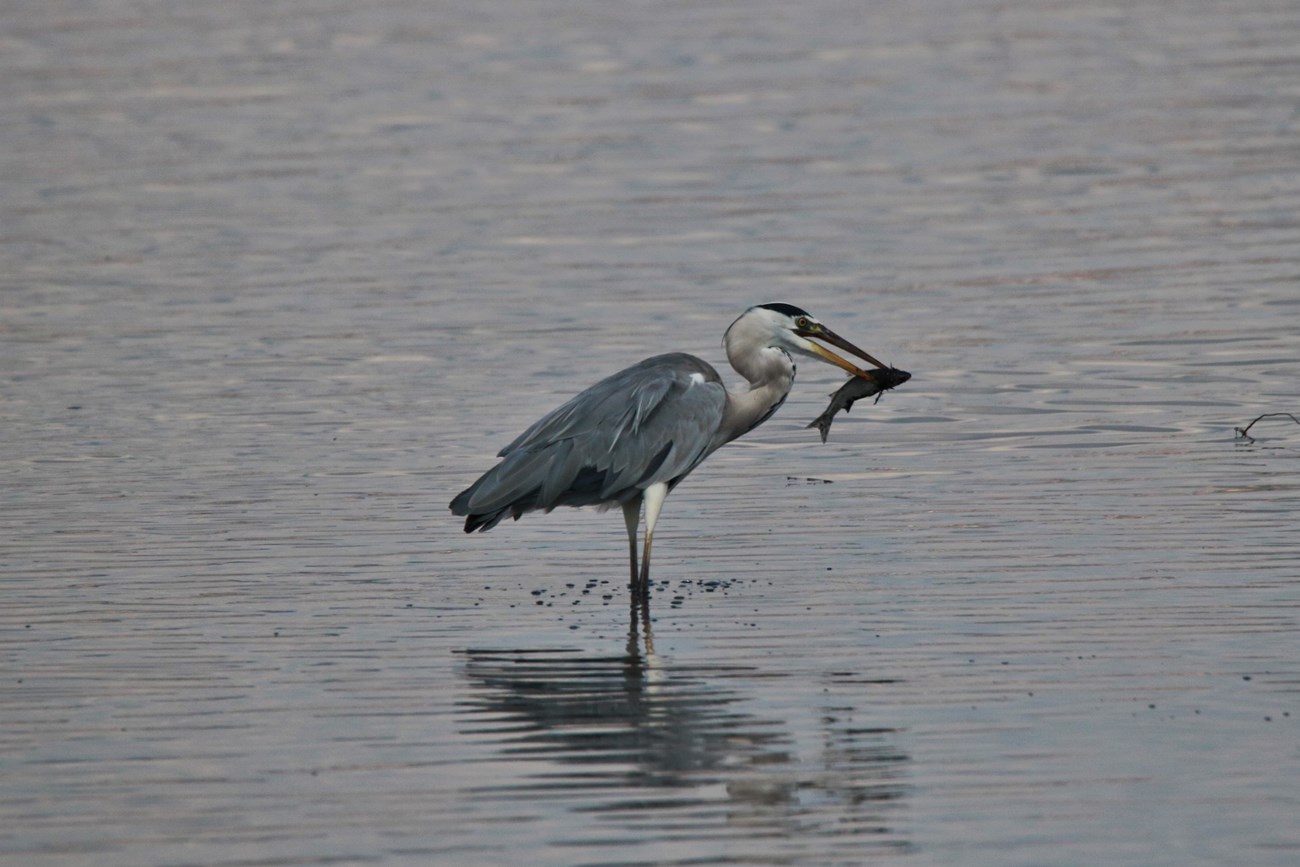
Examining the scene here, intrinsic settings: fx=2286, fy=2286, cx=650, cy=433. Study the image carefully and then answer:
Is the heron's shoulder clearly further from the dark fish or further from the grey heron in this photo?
the dark fish

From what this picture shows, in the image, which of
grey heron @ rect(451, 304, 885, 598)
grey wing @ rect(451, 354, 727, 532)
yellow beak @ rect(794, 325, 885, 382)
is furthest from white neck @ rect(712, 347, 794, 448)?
grey wing @ rect(451, 354, 727, 532)

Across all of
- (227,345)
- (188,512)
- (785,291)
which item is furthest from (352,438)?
(785,291)

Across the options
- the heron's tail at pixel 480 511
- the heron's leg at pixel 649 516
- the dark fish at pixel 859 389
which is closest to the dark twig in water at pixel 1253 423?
the dark fish at pixel 859 389

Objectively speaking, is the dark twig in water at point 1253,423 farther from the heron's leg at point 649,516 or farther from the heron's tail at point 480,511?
the heron's tail at point 480,511

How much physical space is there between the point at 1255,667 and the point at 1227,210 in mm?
12863

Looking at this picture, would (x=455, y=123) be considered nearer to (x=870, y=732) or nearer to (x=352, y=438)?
(x=352, y=438)

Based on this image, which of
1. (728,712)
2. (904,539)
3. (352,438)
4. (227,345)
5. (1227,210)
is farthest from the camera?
(1227,210)

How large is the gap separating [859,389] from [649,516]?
185cm

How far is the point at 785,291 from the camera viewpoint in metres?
18.3

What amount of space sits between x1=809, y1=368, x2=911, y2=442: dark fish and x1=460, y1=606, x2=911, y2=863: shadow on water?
2985mm

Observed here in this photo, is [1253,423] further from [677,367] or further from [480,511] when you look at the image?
[480,511]

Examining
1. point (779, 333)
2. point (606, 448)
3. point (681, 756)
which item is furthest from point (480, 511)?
point (681, 756)

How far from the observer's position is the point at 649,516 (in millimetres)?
10812

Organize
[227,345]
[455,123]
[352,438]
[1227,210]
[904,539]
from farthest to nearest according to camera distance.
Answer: [455,123], [1227,210], [227,345], [352,438], [904,539]
